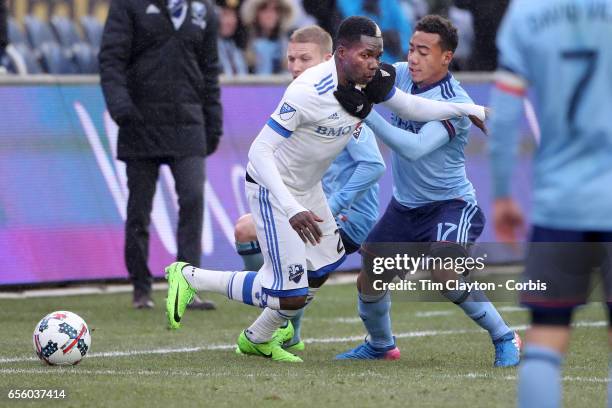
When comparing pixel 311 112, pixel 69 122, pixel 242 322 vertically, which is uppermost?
pixel 311 112

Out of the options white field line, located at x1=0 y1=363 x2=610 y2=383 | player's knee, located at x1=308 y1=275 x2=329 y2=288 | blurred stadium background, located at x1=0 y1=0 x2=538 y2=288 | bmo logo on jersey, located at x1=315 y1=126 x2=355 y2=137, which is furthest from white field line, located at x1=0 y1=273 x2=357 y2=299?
bmo logo on jersey, located at x1=315 y1=126 x2=355 y2=137

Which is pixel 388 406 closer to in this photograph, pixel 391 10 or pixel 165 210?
pixel 165 210

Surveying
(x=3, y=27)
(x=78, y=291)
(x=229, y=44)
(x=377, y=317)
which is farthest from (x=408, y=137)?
(x=229, y=44)

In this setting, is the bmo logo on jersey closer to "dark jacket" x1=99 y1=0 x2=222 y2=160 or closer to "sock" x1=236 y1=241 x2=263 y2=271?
"sock" x1=236 y1=241 x2=263 y2=271

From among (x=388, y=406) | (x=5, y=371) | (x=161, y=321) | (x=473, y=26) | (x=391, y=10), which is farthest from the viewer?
(x=473, y=26)

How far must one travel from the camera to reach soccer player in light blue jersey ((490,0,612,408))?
4.69 m

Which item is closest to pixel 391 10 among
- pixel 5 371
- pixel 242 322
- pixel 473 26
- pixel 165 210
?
pixel 473 26

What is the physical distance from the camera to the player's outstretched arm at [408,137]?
296 inches

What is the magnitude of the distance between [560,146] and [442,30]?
346 centimetres

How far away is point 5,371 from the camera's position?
7.11 m

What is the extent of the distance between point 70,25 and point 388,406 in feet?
32.6

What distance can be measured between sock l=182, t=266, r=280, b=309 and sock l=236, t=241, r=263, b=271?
0.85 m

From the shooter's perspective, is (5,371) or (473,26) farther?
(473,26)

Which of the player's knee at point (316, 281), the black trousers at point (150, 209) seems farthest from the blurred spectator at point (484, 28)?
the player's knee at point (316, 281)
